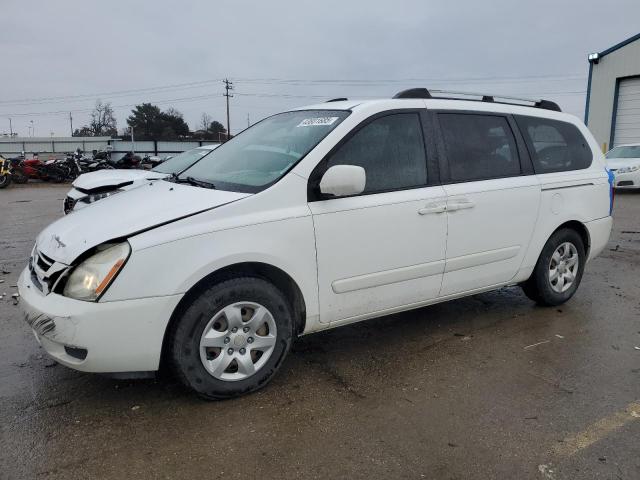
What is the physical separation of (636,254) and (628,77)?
59.4 feet

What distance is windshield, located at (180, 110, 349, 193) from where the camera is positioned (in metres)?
3.42

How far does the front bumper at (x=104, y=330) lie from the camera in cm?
274

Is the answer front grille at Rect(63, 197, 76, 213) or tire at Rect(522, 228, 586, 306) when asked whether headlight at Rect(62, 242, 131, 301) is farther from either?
front grille at Rect(63, 197, 76, 213)

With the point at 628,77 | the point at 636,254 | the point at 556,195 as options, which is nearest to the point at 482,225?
the point at 556,195

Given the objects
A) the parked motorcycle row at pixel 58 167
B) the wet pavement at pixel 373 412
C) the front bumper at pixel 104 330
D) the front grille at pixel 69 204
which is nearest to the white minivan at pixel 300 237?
the front bumper at pixel 104 330

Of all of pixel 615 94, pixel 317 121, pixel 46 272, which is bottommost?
pixel 46 272

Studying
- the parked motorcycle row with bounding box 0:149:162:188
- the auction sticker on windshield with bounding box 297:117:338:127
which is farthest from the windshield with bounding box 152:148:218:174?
the parked motorcycle row with bounding box 0:149:162:188

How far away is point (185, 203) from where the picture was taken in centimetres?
313

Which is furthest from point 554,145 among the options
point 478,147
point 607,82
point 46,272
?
point 607,82

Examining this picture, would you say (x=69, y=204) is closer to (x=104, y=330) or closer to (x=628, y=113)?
(x=104, y=330)

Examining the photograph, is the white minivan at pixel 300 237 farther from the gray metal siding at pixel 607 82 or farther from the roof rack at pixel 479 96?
the gray metal siding at pixel 607 82

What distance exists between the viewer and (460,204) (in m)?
3.87

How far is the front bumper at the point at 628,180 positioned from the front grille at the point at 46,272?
1591cm

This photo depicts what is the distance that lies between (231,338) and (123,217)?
3.11ft
